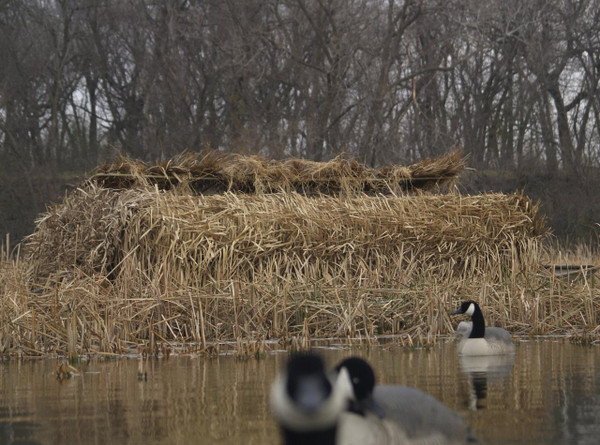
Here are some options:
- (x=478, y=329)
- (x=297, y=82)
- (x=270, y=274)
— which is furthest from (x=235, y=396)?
(x=297, y=82)

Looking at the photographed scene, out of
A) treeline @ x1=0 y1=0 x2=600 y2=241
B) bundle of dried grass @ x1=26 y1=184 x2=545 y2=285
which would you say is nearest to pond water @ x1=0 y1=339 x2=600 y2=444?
bundle of dried grass @ x1=26 y1=184 x2=545 y2=285

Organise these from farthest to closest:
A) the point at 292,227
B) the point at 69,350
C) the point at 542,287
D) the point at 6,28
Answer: the point at 6,28 < the point at 292,227 < the point at 542,287 < the point at 69,350

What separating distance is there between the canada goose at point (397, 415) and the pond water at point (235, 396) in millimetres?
364

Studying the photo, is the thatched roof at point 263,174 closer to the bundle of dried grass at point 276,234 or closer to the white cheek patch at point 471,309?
the bundle of dried grass at point 276,234

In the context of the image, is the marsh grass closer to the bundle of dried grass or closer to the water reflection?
the bundle of dried grass

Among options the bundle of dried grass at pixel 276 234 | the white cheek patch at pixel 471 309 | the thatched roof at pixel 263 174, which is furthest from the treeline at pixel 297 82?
the white cheek patch at pixel 471 309

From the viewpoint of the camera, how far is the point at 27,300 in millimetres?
12539

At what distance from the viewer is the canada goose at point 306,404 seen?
3611 millimetres

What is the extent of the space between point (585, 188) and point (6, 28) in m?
22.3

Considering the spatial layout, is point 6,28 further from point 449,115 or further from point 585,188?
point 585,188

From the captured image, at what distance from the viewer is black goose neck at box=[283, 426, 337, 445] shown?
3.73 metres

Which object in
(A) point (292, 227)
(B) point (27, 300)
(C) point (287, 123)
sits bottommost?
(B) point (27, 300)

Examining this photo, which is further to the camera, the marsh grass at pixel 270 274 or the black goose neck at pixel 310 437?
the marsh grass at pixel 270 274

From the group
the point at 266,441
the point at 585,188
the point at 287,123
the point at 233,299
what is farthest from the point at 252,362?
the point at 585,188
